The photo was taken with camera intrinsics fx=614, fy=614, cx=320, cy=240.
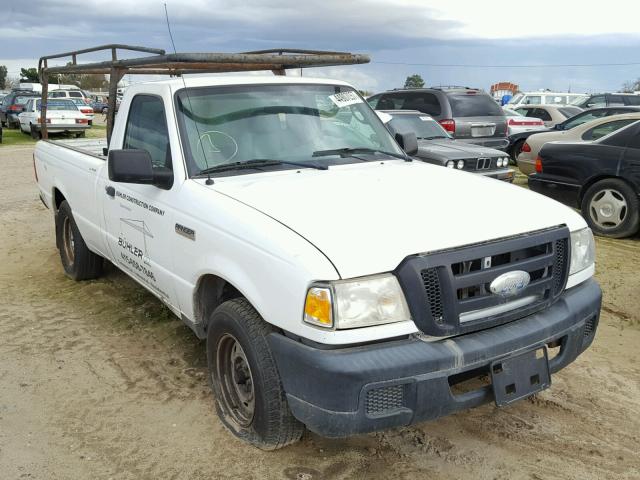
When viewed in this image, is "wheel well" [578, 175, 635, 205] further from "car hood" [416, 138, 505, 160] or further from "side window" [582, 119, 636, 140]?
"car hood" [416, 138, 505, 160]

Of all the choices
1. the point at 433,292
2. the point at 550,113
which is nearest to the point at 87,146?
the point at 433,292

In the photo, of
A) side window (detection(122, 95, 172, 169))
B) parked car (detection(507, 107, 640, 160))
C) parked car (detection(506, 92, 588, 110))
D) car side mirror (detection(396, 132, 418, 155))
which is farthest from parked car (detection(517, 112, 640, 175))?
parked car (detection(506, 92, 588, 110))

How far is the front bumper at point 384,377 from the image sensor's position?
254cm

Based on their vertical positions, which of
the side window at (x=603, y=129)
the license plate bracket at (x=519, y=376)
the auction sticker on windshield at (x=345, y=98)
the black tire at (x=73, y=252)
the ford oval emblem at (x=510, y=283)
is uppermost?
the auction sticker on windshield at (x=345, y=98)

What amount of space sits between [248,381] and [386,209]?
116 cm

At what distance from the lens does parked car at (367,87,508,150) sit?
39.9 ft

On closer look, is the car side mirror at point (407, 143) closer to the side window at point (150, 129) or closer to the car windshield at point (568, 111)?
the side window at point (150, 129)

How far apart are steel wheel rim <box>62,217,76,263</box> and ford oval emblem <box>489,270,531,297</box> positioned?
4.49m

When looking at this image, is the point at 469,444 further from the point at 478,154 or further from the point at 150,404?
the point at 478,154

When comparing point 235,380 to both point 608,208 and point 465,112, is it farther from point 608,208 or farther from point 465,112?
point 465,112

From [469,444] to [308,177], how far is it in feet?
5.66

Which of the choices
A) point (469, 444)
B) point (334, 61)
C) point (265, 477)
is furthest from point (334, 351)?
point (334, 61)

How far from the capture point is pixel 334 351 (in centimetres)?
258

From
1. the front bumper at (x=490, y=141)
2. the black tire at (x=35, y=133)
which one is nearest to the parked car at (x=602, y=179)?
the front bumper at (x=490, y=141)
